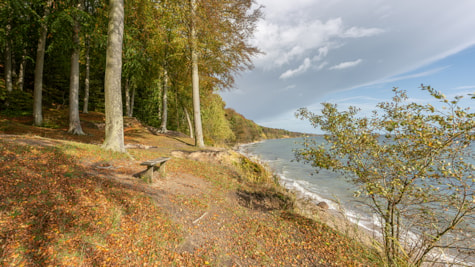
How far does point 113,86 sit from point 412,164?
29.1 feet

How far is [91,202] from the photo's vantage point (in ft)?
11.8

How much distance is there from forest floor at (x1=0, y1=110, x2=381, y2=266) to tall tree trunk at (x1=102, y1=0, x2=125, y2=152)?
600 millimetres

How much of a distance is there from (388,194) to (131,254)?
4419 millimetres

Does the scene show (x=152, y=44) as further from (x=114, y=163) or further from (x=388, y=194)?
(x=388, y=194)

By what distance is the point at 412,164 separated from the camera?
11.1ft

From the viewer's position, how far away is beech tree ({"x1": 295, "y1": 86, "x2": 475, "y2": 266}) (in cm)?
293

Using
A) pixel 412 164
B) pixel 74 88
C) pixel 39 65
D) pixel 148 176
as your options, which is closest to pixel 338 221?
pixel 412 164

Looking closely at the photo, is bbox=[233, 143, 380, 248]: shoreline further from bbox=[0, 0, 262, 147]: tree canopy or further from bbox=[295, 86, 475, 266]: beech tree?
bbox=[0, 0, 262, 147]: tree canopy

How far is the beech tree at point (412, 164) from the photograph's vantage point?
293cm

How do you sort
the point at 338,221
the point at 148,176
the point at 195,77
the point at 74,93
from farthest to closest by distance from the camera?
the point at 195,77, the point at 74,93, the point at 338,221, the point at 148,176

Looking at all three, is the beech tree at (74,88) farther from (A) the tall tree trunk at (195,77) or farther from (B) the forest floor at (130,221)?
(A) the tall tree trunk at (195,77)

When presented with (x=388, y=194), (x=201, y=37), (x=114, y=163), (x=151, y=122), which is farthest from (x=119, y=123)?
(x=151, y=122)

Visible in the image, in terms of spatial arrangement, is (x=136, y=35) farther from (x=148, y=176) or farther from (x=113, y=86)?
(x=148, y=176)

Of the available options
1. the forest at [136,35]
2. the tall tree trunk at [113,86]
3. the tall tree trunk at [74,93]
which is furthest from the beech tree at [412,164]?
the tall tree trunk at [74,93]
